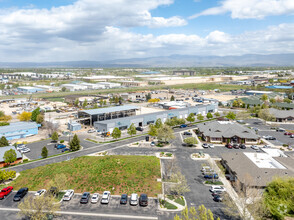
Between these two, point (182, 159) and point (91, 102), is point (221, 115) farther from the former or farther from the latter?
point (91, 102)

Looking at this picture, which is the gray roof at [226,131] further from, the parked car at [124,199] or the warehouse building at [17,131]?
the warehouse building at [17,131]

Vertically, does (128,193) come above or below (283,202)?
below

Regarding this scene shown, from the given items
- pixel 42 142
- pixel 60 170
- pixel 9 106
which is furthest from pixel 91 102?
pixel 60 170

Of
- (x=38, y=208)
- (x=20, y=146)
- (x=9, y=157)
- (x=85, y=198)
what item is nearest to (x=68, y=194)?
(x=85, y=198)

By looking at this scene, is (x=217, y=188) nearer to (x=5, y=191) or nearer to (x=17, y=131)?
(x=5, y=191)

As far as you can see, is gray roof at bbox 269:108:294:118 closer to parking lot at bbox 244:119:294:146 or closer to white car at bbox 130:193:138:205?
parking lot at bbox 244:119:294:146
